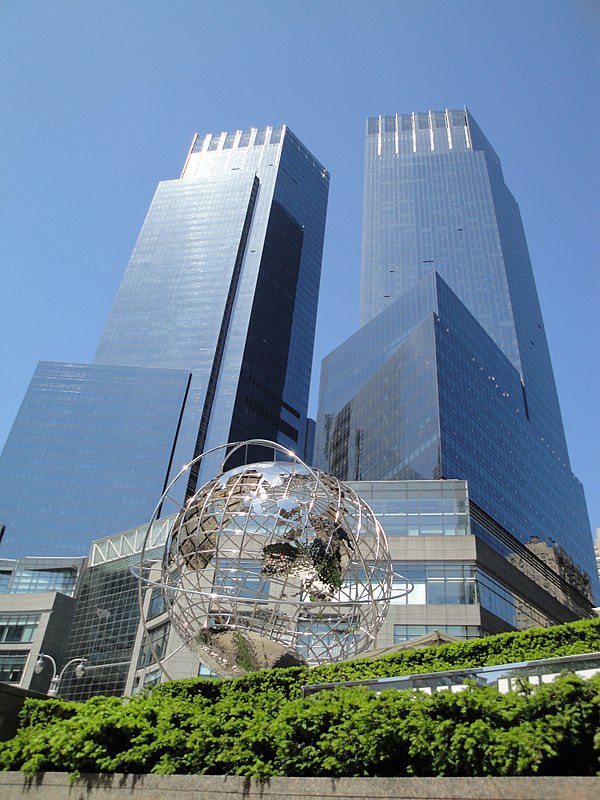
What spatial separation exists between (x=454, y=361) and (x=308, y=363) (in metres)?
53.5

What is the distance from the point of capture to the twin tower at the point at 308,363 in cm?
8806

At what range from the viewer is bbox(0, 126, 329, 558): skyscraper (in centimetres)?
9281

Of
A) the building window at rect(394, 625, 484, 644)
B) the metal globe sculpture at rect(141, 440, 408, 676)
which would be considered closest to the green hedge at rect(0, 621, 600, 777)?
the metal globe sculpture at rect(141, 440, 408, 676)

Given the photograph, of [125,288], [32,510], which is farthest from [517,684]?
[125,288]

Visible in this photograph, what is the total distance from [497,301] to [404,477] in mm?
65974

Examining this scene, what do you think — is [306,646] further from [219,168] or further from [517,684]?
[219,168]

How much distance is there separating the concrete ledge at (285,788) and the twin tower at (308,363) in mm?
47714

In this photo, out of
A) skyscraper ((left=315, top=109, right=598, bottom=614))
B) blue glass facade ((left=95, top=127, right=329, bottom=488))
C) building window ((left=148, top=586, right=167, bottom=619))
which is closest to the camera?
building window ((left=148, top=586, right=167, bottom=619))

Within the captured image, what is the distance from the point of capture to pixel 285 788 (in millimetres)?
8352

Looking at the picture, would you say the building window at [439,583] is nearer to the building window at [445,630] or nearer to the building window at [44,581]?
the building window at [445,630]

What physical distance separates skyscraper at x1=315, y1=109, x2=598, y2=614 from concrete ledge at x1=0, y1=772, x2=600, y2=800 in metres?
27.8

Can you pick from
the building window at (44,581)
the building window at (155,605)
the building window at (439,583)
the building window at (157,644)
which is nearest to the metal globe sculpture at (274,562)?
the building window at (439,583)

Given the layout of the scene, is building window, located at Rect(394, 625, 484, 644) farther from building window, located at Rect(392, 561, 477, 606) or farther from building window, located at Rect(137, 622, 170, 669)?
building window, located at Rect(137, 622, 170, 669)

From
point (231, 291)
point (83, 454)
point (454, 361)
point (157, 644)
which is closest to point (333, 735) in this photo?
point (157, 644)
